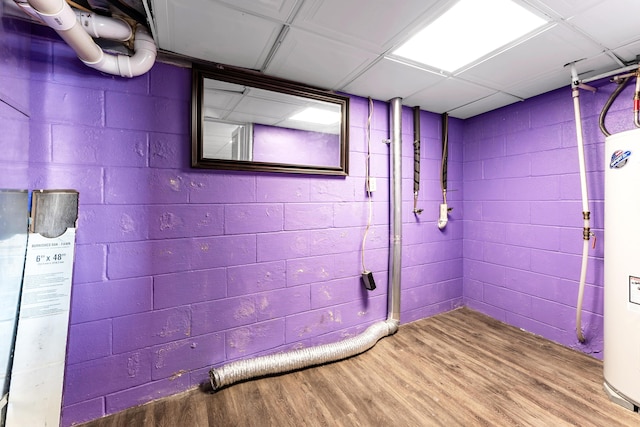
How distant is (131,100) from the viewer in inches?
63.3

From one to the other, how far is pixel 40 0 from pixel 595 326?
12.3ft

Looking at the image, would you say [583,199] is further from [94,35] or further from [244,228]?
[94,35]

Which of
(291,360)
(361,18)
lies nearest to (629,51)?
(361,18)

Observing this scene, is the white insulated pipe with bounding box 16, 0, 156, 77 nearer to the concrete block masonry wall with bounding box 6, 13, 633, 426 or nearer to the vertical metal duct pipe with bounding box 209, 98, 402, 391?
the concrete block masonry wall with bounding box 6, 13, 633, 426

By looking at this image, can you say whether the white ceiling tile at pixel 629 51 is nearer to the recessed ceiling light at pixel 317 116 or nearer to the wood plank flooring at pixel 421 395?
the recessed ceiling light at pixel 317 116

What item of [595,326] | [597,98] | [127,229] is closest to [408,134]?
[597,98]

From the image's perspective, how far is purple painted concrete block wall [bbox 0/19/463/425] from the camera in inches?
56.9

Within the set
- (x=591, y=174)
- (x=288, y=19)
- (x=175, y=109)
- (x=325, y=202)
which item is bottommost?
(x=325, y=202)

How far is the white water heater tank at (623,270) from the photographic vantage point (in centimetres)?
153

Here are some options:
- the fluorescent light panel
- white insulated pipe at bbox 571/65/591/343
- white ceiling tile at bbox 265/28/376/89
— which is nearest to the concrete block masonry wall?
white insulated pipe at bbox 571/65/591/343

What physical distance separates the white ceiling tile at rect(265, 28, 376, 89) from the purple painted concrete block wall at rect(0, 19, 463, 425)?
464mm

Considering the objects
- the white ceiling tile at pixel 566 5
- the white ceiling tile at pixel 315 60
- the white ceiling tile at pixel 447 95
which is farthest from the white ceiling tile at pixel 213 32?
the white ceiling tile at pixel 447 95

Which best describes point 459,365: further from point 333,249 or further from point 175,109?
point 175,109

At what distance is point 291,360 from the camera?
6.37 feet
